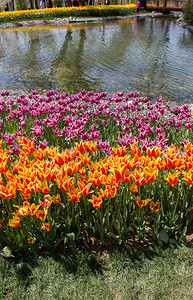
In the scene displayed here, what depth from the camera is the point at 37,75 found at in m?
10.9

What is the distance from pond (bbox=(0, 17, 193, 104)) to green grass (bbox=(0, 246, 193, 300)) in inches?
234

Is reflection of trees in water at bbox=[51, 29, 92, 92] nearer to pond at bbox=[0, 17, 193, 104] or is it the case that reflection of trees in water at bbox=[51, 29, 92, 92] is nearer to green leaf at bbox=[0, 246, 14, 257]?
pond at bbox=[0, 17, 193, 104]

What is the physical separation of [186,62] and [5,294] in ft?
38.1

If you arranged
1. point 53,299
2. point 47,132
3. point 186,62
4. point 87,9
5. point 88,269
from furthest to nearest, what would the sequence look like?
point 87,9 → point 186,62 → point 47,132 → point 88,269 → point 53,299

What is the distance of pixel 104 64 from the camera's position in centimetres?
1195

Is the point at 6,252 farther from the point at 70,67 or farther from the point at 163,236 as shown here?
the point at 70,67

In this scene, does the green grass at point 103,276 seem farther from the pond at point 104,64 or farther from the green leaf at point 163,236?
the pond at point 104,64

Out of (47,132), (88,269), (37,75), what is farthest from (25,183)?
(37,75)

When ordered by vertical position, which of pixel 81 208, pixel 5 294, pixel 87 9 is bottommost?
pixel 5 294

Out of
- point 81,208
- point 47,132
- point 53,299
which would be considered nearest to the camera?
point 53,299

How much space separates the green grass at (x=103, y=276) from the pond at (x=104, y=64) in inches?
234

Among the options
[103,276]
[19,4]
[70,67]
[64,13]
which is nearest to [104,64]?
[70,67]

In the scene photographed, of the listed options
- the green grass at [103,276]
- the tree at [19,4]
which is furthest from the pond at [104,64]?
the tree at [19,4]

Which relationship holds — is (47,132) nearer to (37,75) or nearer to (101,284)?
(101,284)
